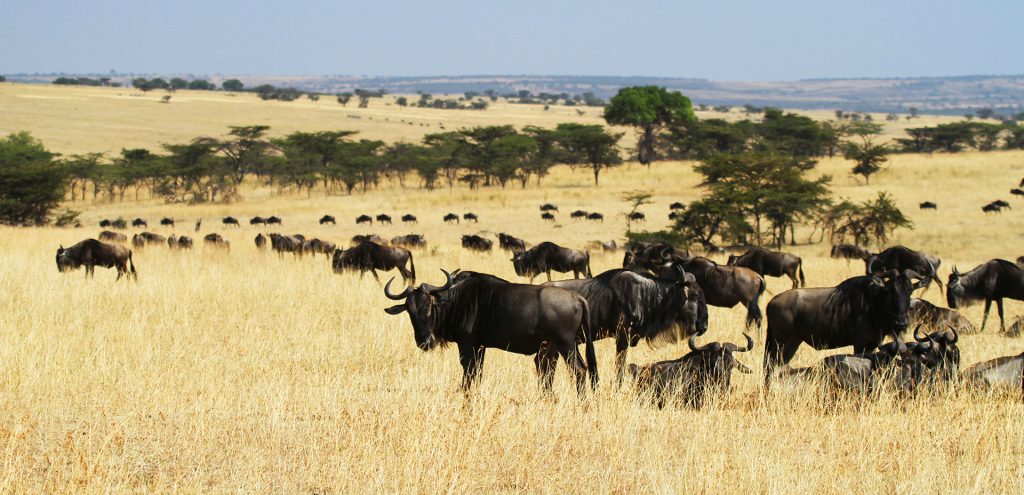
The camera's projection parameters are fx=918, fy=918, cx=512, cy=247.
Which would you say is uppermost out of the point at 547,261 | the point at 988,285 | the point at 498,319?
the point at 498,319

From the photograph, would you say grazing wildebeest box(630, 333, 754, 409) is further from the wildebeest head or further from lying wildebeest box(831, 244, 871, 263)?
lying wildebeest box(831, 244, 871, 263)

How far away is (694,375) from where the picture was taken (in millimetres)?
7117

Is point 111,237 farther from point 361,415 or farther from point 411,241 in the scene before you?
point 361,415

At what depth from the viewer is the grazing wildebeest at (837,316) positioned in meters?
8.32

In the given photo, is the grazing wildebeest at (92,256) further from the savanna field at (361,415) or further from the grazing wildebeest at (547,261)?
the grazing wildebeest at (547,261)

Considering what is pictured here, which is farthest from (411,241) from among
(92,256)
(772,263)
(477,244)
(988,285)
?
(988,285)

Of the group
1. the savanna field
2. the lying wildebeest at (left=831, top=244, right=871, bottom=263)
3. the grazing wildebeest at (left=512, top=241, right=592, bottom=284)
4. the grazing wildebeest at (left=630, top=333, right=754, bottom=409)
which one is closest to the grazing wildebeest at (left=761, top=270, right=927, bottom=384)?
the savanna field

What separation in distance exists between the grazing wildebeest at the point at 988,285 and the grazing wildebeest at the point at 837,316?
201 inches

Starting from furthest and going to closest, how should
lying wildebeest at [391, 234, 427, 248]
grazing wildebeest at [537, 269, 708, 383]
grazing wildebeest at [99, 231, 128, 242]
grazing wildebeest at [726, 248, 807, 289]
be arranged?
grazing wildebeest at [99, 231, 128, 242] < lying wildebeest at [391, 234, 427, 248] < grazing wildebeest at [726, 248, 807, 289] < grazing wildebeest at [537, 269, 708, 383]

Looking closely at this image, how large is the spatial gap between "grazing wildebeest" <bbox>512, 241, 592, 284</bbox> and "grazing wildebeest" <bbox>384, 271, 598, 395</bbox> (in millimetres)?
8145

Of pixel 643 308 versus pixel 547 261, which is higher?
pixel 643 308

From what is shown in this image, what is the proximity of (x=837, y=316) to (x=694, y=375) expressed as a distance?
2053 mm

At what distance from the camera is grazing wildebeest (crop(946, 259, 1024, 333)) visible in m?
12.7

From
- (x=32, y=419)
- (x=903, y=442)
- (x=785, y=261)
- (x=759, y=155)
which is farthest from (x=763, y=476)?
(x=759, y=155)
